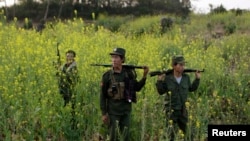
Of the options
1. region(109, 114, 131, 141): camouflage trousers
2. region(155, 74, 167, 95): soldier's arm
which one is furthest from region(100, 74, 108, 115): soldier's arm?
region(155, 74, 167, 95): soldier's arm

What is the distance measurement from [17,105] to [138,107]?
1.81 meters

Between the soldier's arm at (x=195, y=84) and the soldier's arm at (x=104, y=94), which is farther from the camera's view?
the soldier's arm at (x=195, y=84)

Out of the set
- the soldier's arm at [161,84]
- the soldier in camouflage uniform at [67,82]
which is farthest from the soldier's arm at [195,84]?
the soldier in camouflage uniform at [67,82]

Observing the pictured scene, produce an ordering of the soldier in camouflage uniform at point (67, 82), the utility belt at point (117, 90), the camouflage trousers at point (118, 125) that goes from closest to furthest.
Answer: the utility belt at point (117, 90) → the camouflage trousers at point (118, 125) → the soldier in camouflage uniform at point (67, 82)

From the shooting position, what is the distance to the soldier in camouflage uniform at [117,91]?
5.37m

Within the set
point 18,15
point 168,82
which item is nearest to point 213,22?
point 168,82

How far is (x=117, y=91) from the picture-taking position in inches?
212

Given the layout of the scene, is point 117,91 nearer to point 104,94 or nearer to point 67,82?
point 104,94

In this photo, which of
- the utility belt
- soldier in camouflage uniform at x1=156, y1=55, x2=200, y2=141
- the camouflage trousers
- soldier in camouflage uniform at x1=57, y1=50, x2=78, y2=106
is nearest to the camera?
the utility belt

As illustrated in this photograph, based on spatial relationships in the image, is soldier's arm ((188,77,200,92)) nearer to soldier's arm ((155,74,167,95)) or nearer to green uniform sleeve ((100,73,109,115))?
soldier's arm ((155,74,167,95))

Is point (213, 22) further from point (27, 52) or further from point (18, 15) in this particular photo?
point (18, 15)

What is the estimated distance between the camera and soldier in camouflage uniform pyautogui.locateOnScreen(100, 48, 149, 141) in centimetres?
537

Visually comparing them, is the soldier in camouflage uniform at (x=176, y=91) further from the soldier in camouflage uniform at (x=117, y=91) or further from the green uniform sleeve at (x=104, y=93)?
the green uniform sleeve at (x=104, y=93)

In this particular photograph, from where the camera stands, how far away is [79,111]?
6039 mm
